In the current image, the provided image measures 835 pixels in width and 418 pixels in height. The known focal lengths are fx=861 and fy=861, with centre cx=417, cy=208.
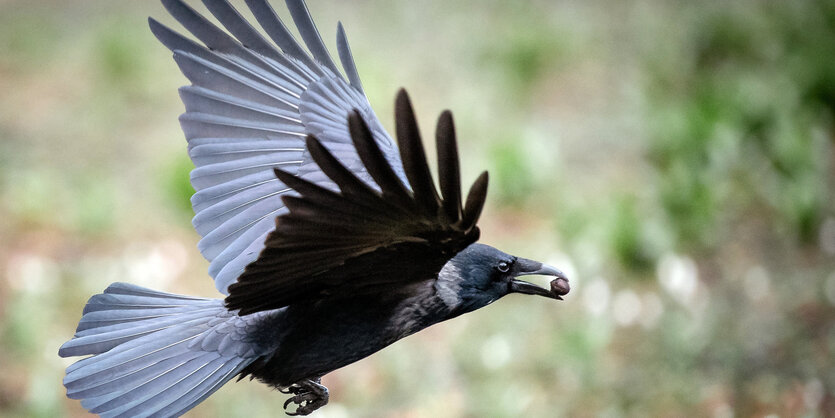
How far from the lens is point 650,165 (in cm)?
598

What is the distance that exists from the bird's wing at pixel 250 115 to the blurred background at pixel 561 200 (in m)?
1.47

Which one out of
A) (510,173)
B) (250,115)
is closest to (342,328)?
(250,115)

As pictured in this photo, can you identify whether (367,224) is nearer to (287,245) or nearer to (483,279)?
(287,245)

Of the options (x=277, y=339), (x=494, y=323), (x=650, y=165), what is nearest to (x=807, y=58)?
(x=650, y=165)

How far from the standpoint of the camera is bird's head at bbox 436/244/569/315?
2.40 meters

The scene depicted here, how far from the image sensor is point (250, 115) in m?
2.89

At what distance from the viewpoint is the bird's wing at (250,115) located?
8.86 feet

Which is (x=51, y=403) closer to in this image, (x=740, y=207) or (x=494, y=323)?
(x=494, y=323)

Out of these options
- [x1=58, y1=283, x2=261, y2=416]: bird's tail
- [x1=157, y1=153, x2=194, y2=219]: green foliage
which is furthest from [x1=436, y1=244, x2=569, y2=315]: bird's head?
[x1=157, y1=153, x2=194, y2=219]: green foliage

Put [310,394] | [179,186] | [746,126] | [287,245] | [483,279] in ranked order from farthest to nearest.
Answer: [746,126] < [179,186] < [310,394] < [483,279] < [287,245]

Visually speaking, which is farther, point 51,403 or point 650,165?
point 650,165

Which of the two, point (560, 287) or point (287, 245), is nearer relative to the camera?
point (287, 245)

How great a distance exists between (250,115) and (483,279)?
3.35 ft

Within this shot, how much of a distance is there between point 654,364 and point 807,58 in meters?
3.04
